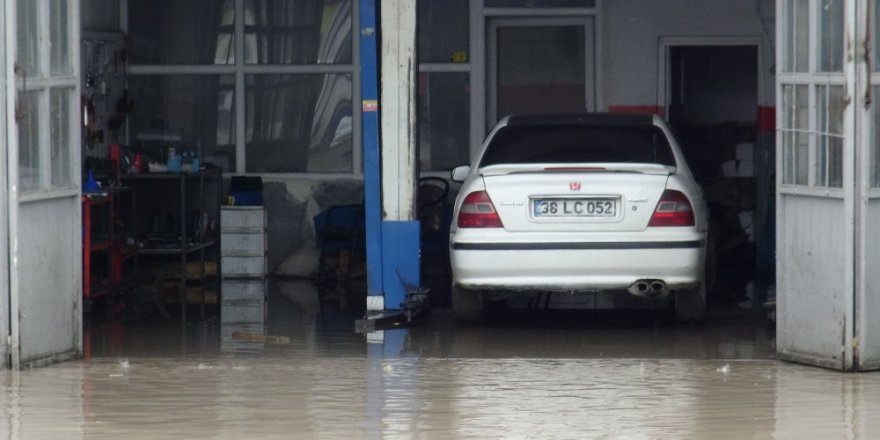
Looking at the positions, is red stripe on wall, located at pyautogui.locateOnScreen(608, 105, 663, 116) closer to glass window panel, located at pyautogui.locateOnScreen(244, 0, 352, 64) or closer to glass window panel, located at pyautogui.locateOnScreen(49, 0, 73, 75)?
glass window panel, located at pyautogui.locateOnScreen(244, 0, 352, 64)

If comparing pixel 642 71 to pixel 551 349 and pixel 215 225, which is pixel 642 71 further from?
pixel 551 349

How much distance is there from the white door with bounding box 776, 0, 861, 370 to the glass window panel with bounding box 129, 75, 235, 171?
8400 millimetres

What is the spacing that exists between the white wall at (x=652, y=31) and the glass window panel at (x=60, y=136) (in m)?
7.83

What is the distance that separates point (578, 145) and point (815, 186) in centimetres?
279

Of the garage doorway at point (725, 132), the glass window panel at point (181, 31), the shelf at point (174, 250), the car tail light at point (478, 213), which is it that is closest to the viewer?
the car tail light at point (478, 213)

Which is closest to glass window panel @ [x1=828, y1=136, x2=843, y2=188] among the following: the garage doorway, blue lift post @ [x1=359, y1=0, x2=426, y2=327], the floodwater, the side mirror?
the floodwater

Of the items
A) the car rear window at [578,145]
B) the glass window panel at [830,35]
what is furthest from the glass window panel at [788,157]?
the car rear window at [578,145]

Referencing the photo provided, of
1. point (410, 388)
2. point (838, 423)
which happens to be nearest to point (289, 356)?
point (410, 388)

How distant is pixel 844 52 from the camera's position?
28.6 feet

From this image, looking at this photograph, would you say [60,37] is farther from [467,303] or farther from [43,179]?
[467,303]

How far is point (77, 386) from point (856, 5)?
15.8 ft

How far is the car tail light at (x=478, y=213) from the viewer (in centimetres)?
1060

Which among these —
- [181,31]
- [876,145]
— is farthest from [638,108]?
[876,145]

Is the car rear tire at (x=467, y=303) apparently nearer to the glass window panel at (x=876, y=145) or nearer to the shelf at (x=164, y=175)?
the glass window panel at (x=876, y=145)
